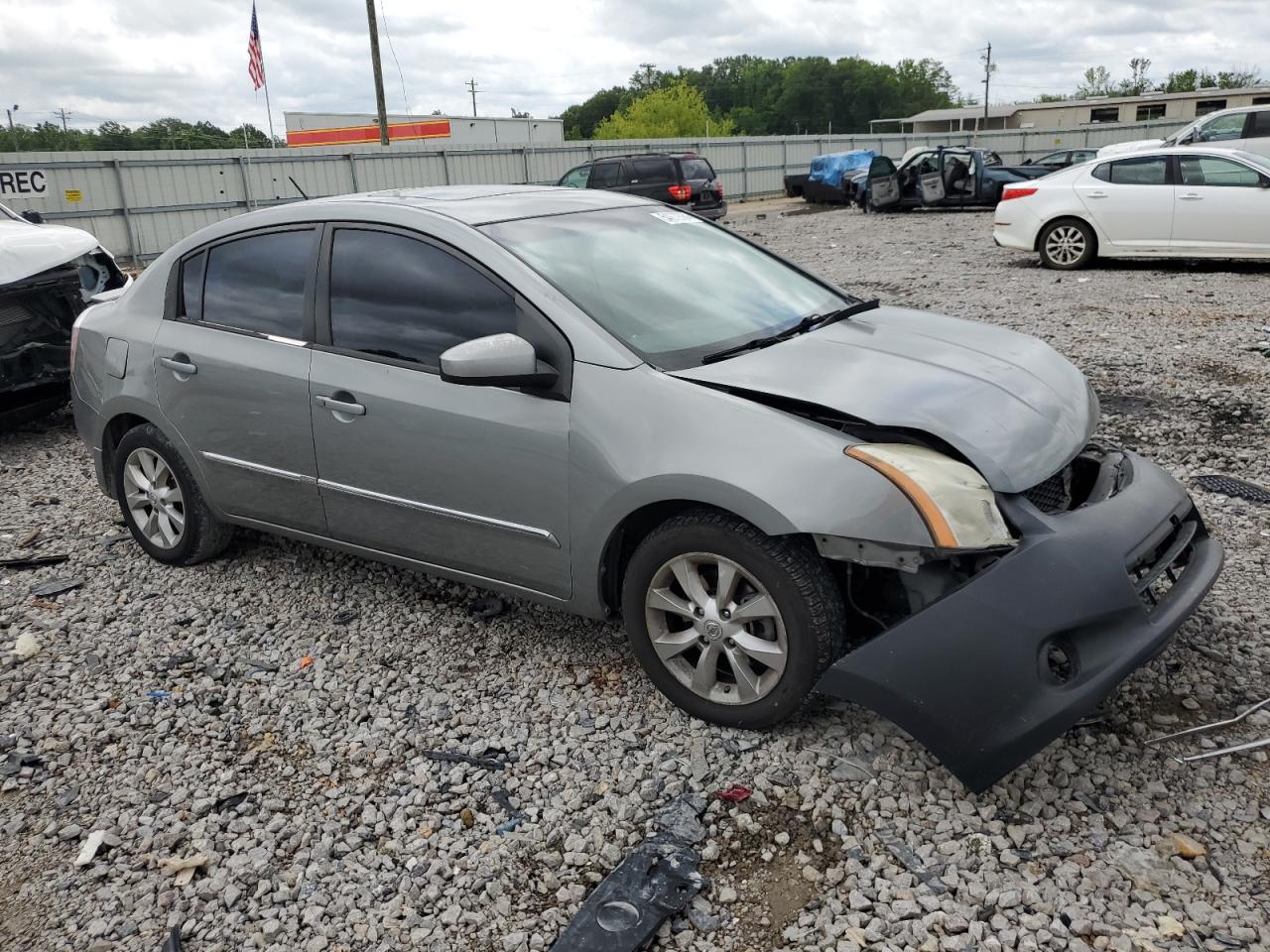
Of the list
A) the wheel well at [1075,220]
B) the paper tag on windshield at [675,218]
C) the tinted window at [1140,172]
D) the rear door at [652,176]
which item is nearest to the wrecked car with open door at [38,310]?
the paper tag on windshield at [675,218]

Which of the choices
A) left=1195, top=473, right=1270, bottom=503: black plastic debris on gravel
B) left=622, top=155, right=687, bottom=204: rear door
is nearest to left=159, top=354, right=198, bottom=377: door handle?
left=1195, top=473, right=1270, bottom=503: black plastic debris on gravel

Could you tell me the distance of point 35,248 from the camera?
7055mm

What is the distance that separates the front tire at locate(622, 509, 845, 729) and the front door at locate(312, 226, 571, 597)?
370mm

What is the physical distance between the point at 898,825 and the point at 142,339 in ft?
12.2

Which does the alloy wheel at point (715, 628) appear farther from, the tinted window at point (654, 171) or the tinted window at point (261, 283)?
the tinted window at point (654, 171)

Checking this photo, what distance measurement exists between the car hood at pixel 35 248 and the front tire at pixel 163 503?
9.25 feet

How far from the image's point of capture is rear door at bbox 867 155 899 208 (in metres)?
23.2

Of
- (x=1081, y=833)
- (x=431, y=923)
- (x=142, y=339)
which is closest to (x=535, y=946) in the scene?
(x=431, y=923)

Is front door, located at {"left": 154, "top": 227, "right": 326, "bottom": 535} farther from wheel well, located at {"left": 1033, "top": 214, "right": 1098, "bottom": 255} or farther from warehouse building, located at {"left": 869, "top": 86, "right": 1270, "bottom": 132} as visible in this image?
warehouse building, located at {"left": 869, "top": 86, "right": 1270, "bottom": 132}

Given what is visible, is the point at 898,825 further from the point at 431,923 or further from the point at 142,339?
the point at 142,339

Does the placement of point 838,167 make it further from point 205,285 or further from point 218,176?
point 205,285

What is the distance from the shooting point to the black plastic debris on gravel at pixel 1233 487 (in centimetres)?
495

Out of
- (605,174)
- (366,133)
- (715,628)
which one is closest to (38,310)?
(715,628)

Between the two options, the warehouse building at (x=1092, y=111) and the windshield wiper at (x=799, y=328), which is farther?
the warehouse building at (x=1092, y=111)
